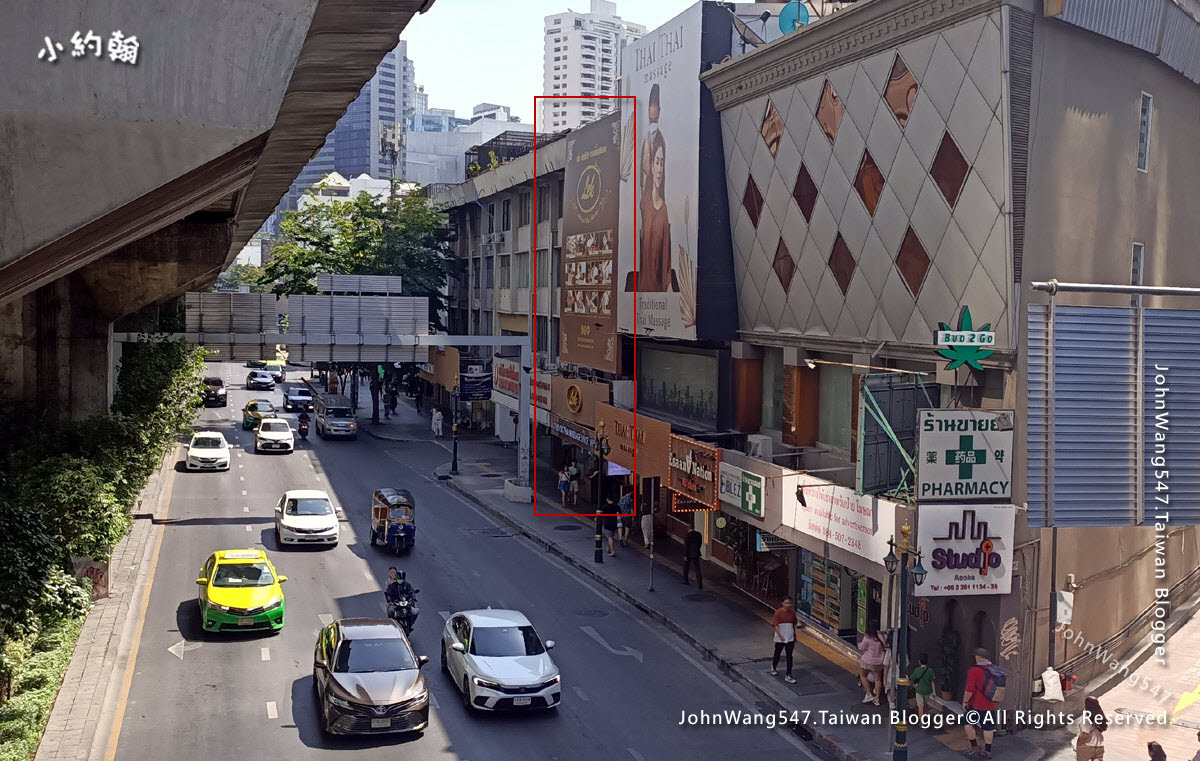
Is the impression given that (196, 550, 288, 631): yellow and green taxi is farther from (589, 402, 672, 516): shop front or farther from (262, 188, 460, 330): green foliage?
(262, 188, 460, 330): green foliage

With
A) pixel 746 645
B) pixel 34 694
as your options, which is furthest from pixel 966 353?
pixel 34 694

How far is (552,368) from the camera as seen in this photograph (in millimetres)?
46688

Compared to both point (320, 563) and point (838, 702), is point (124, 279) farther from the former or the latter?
point (838, 702)

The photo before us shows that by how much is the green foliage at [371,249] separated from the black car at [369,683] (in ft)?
153

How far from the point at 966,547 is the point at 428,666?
35.7ft

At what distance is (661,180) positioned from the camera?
31781 millimetres

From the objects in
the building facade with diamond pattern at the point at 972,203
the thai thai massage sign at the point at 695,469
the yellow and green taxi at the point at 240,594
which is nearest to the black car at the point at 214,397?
the yellow and green taxi at the point at 240,594

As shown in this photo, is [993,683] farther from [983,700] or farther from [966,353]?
[966,353]

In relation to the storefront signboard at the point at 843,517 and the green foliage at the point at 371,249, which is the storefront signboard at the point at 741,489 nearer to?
the storefront signboard at the point at 843,517

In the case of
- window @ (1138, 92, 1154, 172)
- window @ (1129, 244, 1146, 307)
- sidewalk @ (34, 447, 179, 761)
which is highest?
window @ (1138, 92, 1154, 172)

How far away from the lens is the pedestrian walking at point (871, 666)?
20.0 metres

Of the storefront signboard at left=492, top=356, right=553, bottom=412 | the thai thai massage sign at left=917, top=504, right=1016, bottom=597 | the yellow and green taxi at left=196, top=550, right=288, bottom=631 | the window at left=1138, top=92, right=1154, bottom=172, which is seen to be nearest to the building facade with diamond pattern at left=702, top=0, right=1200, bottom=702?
the window at left=1138, top=92, right=1154, bottom=172

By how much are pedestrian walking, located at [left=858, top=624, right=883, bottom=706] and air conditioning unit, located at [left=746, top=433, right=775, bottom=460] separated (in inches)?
280

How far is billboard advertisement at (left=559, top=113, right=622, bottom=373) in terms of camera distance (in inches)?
1439
